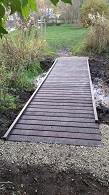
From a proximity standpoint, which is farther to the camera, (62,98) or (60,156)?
(62,98)

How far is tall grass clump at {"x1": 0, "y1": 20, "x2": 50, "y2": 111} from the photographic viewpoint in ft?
18.1

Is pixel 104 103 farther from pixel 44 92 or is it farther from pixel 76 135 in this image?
pixel 76 135

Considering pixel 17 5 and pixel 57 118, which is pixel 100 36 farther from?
pixel 17 5

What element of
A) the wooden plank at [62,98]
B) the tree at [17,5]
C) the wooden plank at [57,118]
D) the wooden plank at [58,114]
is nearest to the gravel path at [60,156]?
the wooden plank at [57,118]

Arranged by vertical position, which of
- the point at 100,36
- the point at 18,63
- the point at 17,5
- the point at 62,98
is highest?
the point at 17,5

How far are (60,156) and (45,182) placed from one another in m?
0.52

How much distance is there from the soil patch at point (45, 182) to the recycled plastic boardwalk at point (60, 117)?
2.34 ft

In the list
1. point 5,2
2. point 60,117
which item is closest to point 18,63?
point 60,117

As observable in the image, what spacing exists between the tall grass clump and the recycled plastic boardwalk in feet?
1.73

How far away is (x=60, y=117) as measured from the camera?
446 centimetres

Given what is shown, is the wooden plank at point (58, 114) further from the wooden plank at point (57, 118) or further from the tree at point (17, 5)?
the tree at point (17, 5)

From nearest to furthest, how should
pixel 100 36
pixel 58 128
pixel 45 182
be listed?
pixel 45 182 → pixel 58 128 → pixel 100 36

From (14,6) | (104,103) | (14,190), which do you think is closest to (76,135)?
(14,190)

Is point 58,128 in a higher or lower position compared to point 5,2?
lower
